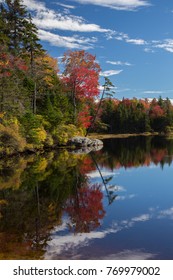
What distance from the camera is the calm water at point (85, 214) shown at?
7543mm

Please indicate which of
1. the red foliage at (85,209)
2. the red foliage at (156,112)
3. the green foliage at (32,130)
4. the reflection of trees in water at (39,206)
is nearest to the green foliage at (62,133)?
the green foliage at (32,130)

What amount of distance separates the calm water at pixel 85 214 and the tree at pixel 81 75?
70.9 ft

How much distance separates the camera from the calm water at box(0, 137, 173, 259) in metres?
7.54

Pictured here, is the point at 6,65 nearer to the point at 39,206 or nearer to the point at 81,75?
the point at 81,75

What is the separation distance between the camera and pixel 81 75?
38.3 metres

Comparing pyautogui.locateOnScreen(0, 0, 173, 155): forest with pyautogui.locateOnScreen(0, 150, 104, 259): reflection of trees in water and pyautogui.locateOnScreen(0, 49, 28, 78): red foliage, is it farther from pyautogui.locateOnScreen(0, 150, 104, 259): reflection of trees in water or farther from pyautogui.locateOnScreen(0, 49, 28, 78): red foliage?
pyautogui.locateOnScreen(0, 150, 104, 259): reflection of trees in water

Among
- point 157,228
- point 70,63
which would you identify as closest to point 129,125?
point 70,63

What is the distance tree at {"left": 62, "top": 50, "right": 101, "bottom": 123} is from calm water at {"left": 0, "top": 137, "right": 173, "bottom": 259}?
21604 millimetres

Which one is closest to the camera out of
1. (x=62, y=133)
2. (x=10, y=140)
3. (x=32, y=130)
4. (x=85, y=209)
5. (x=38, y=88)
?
(x=85, y=209)

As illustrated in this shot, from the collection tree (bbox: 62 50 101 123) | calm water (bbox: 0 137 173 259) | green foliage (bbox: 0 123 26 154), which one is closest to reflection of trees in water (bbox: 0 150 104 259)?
calm water (bbox: 0 137 173 259)

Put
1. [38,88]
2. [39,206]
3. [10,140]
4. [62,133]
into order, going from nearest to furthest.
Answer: [39,206], [10,140], [62,133], [38,88]

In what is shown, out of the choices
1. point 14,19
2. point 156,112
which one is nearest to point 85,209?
point 14,19

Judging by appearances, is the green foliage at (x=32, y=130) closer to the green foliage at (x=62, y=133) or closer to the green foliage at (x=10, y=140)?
the green foliage at (x=10, y=140)

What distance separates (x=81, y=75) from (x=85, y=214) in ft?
97.1
